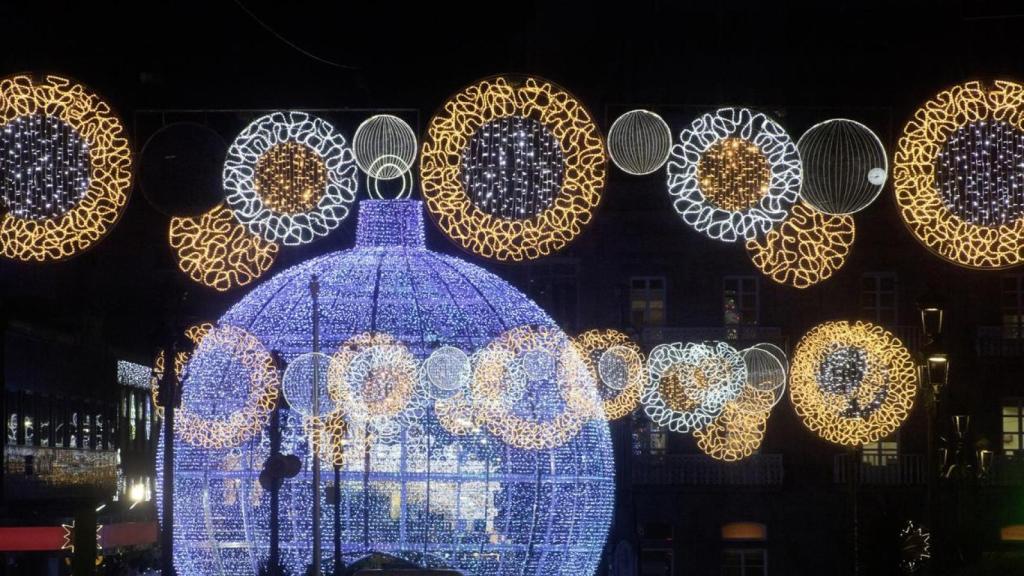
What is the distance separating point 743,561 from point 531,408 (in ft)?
73.4

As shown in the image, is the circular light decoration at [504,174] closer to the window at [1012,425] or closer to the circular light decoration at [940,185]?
the circular light decoration at [940,185]

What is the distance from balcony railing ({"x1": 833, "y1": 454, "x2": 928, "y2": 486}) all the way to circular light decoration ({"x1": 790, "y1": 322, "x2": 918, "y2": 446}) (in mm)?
7600

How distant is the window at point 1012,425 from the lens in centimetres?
5372

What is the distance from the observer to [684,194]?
78.5 feet

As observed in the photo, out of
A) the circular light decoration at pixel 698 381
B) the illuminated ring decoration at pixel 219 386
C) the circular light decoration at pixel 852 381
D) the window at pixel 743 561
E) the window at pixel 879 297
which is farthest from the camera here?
the window at pixel 879 297

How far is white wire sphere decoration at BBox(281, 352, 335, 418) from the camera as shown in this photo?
1196 inches

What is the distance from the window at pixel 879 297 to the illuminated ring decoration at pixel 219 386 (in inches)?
1016

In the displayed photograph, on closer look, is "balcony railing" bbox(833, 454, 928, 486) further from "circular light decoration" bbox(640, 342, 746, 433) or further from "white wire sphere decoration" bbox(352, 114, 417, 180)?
"white wire sphere decoration" bbox(352, 114, 417, 180)

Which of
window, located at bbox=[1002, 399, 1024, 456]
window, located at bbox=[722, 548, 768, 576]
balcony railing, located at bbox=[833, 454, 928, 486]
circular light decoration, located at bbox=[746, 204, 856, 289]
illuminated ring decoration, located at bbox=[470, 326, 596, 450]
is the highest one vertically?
circular light decoration, located at bbox=[746, 204, 856, 289]

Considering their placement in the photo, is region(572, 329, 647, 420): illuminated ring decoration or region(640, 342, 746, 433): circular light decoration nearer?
region(572, 329, 647, 420): illuminated ring decoration

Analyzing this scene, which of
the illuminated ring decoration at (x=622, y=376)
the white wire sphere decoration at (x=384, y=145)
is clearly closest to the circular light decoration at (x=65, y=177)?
the white wire sphere decoration at (x=384, y=145)

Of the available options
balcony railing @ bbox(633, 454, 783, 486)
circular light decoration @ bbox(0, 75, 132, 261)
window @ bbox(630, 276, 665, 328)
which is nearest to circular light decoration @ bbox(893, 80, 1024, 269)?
circular light decoration @ bbox(0, 75, 132, 261)

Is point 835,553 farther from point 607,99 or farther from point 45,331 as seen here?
point 45,331

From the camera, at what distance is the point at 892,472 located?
176 feet
